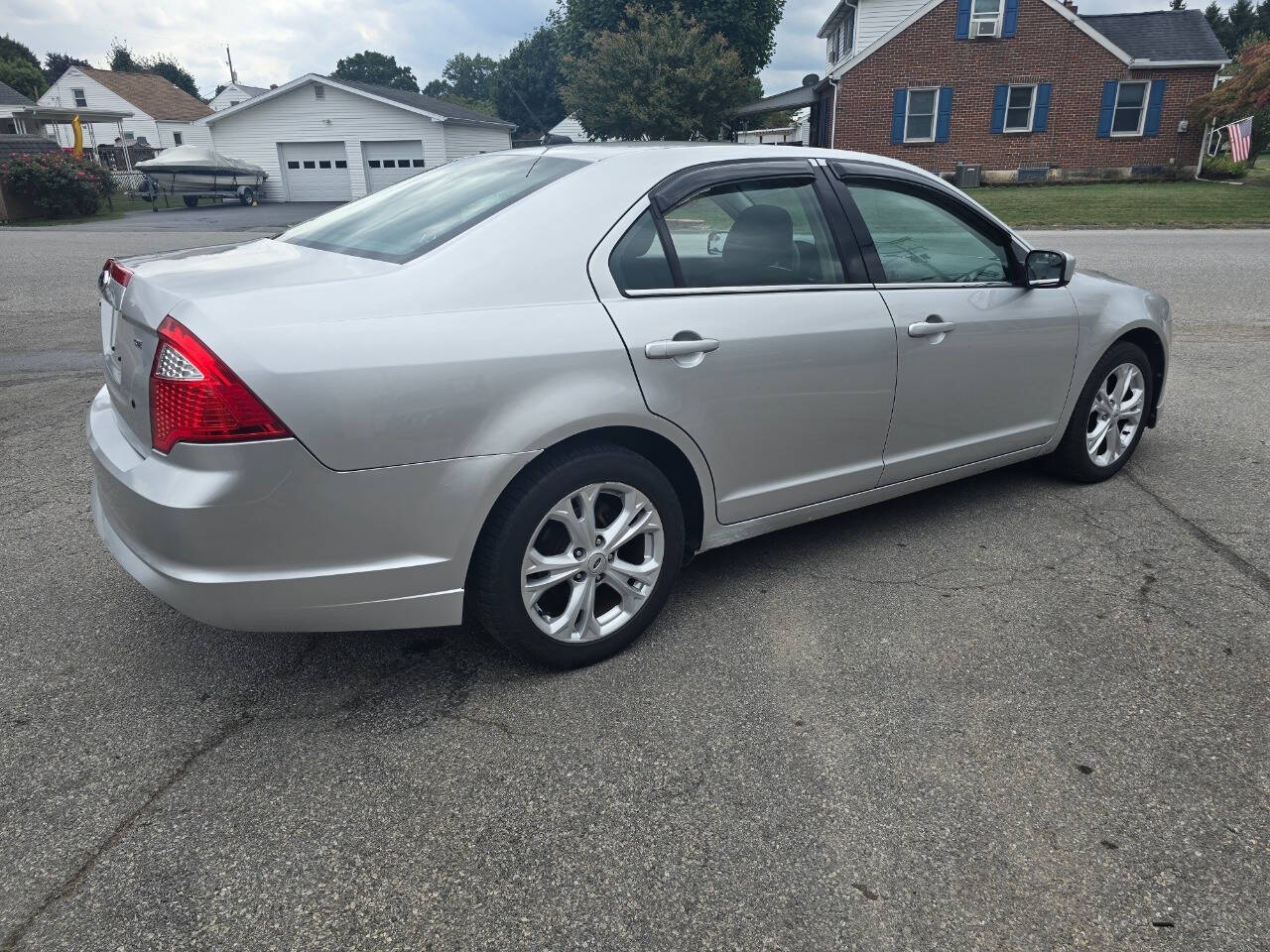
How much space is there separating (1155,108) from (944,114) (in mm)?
6118

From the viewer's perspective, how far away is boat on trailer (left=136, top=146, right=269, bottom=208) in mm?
32031

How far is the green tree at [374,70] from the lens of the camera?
316 feet

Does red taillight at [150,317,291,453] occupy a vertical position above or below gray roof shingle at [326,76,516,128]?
below

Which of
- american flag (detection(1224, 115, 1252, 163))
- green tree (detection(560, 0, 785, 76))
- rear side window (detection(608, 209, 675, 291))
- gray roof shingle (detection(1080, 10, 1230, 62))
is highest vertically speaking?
green tree (detection(560, 0, 785, 76))

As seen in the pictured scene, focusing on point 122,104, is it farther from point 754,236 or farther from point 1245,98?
point 754,236

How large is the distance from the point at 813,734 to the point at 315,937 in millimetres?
1381

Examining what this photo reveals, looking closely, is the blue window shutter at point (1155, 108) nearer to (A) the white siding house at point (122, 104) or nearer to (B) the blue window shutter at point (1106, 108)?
(B) the blue window shutter at point (1106, 108)

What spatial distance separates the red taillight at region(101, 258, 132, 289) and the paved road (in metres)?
1.19

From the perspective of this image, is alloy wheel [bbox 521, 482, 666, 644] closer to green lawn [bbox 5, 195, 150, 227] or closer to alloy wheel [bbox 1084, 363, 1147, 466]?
alloy wheel [bbox 1084, 363, 1147, 466]

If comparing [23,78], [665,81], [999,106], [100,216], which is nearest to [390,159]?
[100,216]

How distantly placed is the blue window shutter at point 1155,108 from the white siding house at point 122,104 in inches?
1946

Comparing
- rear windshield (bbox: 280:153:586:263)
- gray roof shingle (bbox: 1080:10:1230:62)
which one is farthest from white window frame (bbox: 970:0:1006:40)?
rear windshield (bbox: 280:153:586:263)

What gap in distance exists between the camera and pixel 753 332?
9.96 feet

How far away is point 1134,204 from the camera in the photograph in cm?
2112
